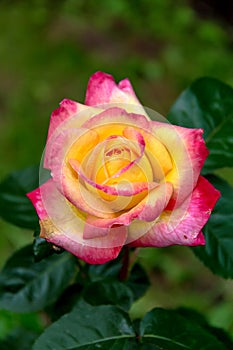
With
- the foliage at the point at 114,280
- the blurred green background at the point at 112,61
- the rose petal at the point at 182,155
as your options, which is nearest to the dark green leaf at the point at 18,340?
the foliage at the point at 114,280

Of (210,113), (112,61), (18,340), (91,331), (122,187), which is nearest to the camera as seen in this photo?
(122,187)

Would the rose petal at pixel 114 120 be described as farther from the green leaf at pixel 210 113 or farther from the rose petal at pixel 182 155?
the green leaf at pixel 210 113

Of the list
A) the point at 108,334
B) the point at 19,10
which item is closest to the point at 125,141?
the point at 108,334

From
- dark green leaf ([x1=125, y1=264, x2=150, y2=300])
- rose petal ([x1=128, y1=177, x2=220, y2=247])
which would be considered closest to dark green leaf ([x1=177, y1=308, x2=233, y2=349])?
dark green leaf ([x1=125, y1=264, x2=150, y2=300])

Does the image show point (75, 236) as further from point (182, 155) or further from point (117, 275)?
point (117, 275)

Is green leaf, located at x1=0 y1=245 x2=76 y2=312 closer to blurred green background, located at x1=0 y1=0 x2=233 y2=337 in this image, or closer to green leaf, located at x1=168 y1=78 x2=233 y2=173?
green leaf, located at x1=168 y1=78 x2=233 y2=173

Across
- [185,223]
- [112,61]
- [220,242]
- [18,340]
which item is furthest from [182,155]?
[112,61]

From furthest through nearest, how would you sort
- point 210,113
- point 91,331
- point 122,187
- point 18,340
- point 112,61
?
point 112,61
point 18,340
point 210,113
point 91,331
point 122,187
